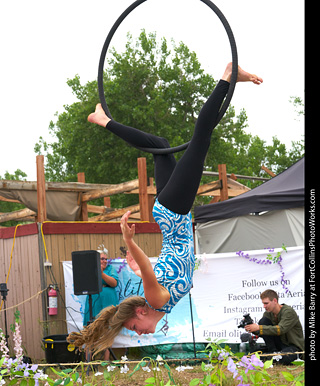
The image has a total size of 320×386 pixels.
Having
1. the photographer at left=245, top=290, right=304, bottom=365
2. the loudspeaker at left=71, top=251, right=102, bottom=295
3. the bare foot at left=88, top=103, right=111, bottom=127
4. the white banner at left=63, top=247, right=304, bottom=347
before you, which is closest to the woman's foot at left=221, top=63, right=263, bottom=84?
the bare foot at left=88, top=103, right=111, bottom=127

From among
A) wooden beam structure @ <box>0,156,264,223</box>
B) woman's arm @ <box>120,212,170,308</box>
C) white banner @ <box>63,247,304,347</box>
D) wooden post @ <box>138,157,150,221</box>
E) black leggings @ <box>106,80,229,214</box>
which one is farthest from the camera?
wooden post @ <box>138,157,150,221</box>

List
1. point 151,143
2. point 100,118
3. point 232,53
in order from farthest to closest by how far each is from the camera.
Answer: point 100,118, point 151,143, point 232,53

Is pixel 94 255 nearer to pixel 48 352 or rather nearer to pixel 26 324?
pixel 48 352

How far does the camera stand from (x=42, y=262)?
8.76 meters

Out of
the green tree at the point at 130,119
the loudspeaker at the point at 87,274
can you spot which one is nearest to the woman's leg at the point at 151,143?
the loudspeaker at the point at 87,274

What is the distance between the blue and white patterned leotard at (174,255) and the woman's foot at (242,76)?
0.92m

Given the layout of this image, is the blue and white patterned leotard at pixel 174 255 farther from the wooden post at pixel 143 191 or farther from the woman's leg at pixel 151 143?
the wooden post at pixel 143 191

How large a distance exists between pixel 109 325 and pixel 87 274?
367 cm

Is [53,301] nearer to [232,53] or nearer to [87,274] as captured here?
[87,274]

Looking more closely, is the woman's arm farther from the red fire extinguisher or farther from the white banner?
the red fire extinguisher

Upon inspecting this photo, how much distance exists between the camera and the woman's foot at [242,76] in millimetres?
3670

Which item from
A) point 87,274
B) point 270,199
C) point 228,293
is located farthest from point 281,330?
point 87,274

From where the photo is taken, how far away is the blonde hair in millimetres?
3896

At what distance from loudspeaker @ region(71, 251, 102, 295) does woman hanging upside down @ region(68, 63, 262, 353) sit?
138 inches
